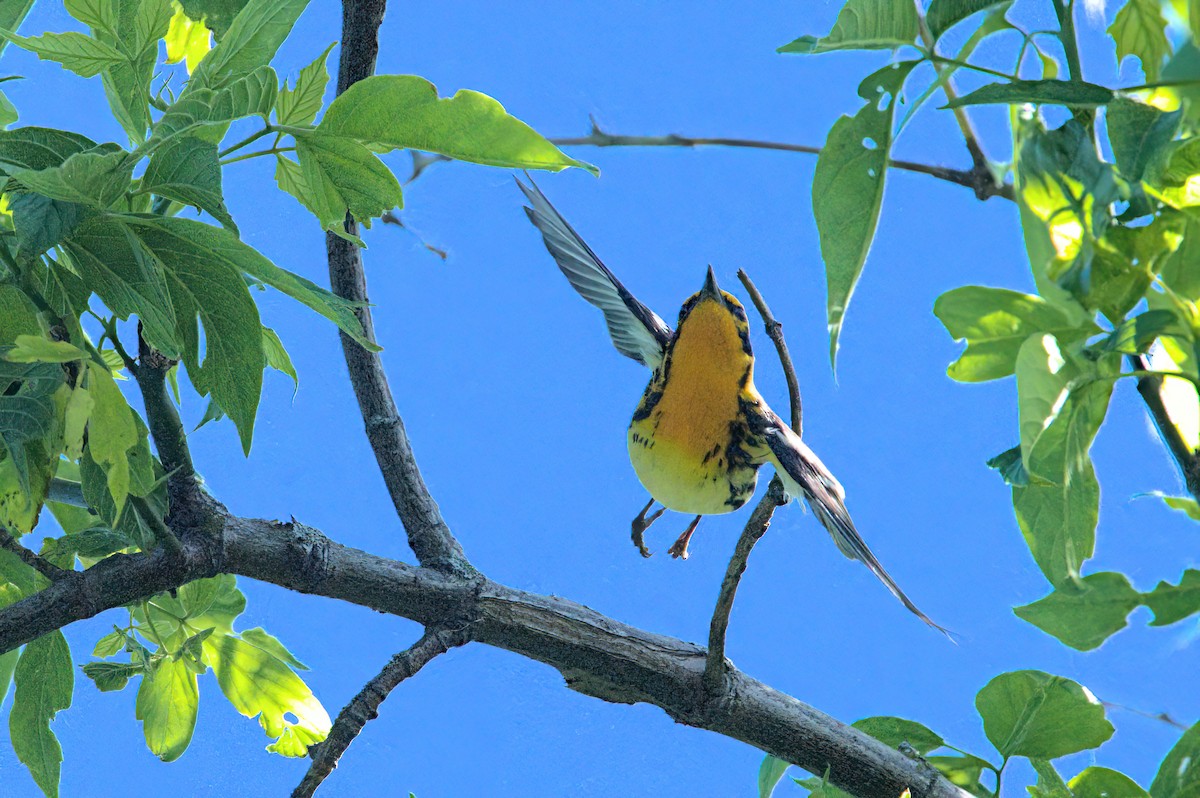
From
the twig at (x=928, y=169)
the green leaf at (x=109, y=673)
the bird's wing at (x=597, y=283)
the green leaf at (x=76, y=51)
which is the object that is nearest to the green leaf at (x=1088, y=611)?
the twig at (x=928, y=169)

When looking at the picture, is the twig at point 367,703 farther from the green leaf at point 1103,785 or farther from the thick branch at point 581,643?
the green leaf at point 1103,785

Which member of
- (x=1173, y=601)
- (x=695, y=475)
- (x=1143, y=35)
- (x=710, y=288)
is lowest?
(x=1173, y=601)

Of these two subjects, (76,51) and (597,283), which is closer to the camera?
(76,51)

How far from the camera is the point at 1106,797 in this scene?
372 millimetres

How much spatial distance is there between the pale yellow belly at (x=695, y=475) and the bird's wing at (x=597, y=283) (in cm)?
10

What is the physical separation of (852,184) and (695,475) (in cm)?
52

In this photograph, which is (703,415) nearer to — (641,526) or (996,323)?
(641,526)

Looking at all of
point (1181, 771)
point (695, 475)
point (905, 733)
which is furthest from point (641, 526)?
point (1181, 771)

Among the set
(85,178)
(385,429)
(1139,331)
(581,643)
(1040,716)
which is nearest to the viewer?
(1139,331)

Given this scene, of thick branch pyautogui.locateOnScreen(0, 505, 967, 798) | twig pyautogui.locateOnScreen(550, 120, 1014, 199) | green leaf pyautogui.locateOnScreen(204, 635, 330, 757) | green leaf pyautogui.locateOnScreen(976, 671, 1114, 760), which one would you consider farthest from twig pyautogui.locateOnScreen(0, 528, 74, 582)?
green leaf pyautogui.locateOnScreen(976, 671, 1114, 760)

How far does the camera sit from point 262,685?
64 cm

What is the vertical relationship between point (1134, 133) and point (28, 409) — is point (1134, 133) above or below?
above

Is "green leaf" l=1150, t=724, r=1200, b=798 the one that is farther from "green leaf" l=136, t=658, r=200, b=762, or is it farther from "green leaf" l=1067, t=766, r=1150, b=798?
"green leaf" l=136, t=658, r=200, b=762

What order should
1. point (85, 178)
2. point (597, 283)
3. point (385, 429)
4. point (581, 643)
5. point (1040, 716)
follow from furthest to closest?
point (597, 283)
point (385, 429)
point (581, 643)
point (1040, 716)
point (85, 178)
